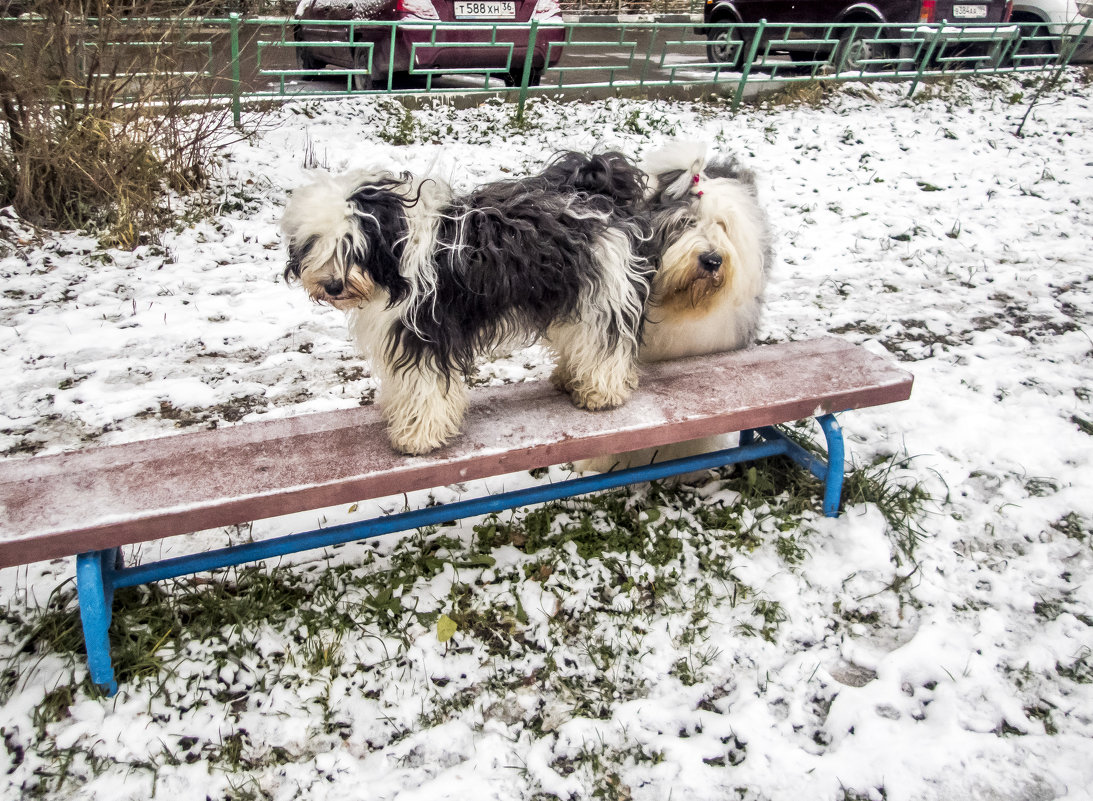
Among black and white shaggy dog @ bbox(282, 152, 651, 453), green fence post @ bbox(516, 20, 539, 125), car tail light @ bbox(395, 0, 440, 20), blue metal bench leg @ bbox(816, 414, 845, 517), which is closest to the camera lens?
black and white shaggy dog @ bbox(282, 152, 651, 453)

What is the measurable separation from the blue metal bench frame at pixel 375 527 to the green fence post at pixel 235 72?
4.52 m

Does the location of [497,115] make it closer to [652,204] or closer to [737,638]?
[652,204]

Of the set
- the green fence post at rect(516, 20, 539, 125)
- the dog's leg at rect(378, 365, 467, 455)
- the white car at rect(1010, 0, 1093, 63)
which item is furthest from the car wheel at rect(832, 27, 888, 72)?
the dog's leg at rect(378, 365, 467, 455)

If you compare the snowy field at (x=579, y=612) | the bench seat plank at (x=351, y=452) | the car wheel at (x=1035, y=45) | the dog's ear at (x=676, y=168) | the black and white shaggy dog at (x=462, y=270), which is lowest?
the snowy field at (x=579, y=612)

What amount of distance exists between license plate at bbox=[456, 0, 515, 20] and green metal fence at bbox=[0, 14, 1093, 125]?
0.51 ft

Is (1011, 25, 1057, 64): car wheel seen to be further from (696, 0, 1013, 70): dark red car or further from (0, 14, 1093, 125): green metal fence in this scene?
(696, 0, 1013, 70): dark red car

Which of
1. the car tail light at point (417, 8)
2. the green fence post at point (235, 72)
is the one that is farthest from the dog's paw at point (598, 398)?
the car tail light at point (417, 8)

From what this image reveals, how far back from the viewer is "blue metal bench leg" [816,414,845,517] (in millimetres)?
2957

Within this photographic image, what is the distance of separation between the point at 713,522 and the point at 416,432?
4.38 feet

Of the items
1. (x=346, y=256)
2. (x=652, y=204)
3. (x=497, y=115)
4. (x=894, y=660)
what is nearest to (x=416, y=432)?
(x=346, y=256)

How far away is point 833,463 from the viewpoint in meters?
2.98

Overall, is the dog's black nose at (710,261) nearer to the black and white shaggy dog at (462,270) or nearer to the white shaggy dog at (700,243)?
the white shaggy dog at (700,243)

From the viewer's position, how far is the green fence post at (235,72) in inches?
223

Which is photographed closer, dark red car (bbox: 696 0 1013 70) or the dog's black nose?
the dog's black nose
